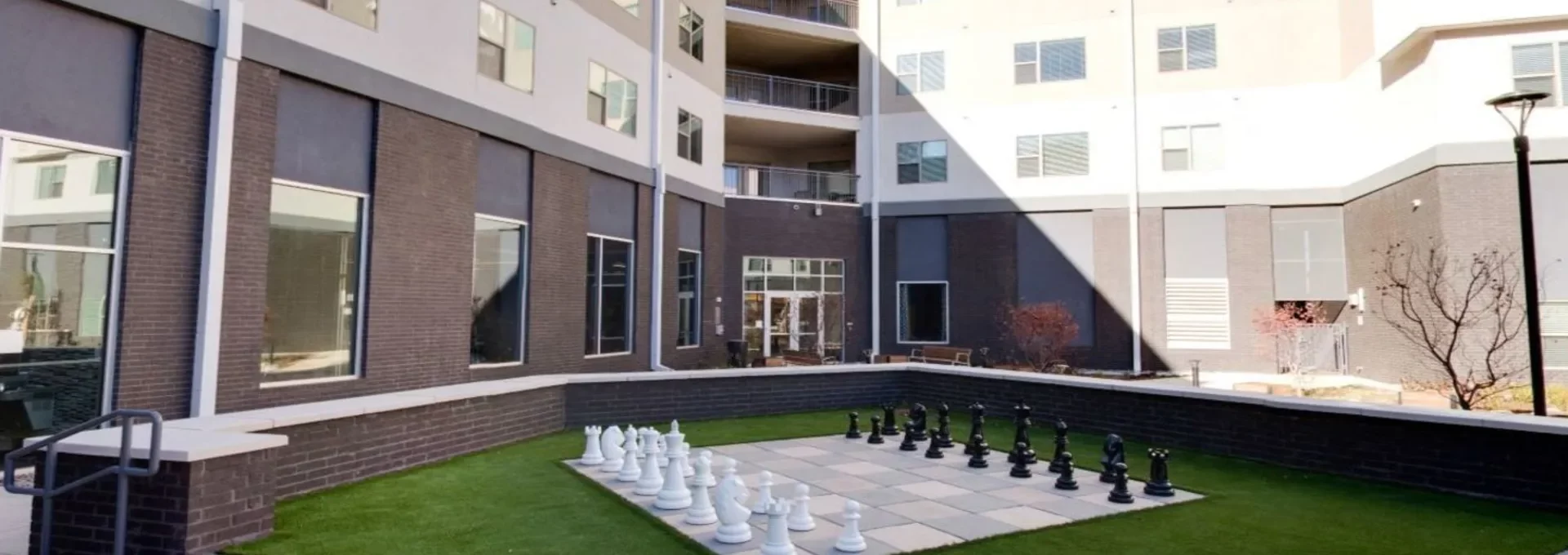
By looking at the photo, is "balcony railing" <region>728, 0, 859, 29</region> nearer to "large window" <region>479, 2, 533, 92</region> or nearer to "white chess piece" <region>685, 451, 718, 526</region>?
"large window" <region>479, 2, 533, 92</region>

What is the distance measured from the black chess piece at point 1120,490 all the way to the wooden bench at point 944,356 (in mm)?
14976

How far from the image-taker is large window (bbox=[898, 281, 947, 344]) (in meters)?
25.8

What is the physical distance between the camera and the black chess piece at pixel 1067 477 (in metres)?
7.41

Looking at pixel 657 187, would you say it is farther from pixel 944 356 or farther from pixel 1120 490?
pixel 1120 490

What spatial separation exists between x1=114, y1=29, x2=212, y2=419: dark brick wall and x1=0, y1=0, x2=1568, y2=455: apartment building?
0.03 metres

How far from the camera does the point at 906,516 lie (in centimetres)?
649

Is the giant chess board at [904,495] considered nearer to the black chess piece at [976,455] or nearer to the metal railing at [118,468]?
the black chess piece at [976,455]

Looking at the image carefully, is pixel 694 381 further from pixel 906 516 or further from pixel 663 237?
pixel 663 237

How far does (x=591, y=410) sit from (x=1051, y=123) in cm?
1859

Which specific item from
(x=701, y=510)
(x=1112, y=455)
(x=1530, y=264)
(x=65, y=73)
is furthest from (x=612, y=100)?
(x=1530, y=264)

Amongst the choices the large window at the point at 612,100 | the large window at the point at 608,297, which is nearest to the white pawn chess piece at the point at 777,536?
the large window at the point at 608,297

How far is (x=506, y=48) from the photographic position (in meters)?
14.5

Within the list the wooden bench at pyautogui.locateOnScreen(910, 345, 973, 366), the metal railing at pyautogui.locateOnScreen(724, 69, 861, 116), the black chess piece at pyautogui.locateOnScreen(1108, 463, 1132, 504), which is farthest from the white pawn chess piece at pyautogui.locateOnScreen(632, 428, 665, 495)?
the metal railing at pyautogui.locateOnScreen(724, 69, 861, 116)

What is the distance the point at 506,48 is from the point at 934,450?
410 inches
